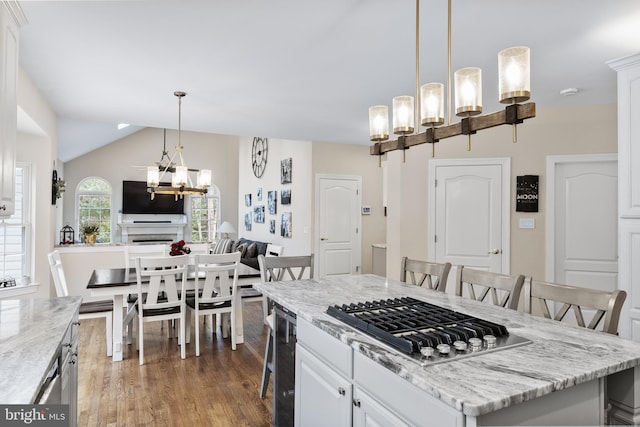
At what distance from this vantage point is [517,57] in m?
1.64

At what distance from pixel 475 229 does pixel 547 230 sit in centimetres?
74

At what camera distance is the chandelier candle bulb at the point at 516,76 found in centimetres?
163

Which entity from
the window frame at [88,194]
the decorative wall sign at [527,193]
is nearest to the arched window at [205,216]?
the window frame at [88,194]

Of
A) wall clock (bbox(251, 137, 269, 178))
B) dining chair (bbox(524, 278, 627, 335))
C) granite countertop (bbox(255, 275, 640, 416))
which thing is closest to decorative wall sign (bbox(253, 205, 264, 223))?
wall clock (bbox(251, 137, 269, 178))

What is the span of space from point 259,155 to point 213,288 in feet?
17.6

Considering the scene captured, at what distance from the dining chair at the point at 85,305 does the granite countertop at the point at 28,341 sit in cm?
145

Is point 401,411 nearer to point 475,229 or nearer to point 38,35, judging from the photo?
point 38,35

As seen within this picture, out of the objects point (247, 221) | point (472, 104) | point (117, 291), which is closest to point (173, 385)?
point (117, 291)

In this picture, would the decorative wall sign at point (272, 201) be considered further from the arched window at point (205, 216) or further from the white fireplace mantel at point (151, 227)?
the white fireplace mantel at point (151, 227)

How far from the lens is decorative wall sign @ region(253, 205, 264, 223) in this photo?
8547 mm

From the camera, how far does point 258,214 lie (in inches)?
345

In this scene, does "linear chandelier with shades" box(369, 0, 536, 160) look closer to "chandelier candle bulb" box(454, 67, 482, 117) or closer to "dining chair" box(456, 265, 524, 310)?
"chandelier candle bulb" box(454, 67, 482, 117)

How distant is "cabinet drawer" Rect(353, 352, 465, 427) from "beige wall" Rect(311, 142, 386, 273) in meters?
5.27

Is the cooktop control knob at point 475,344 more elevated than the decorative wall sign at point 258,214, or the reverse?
the decorative wall sign at point 258,214
